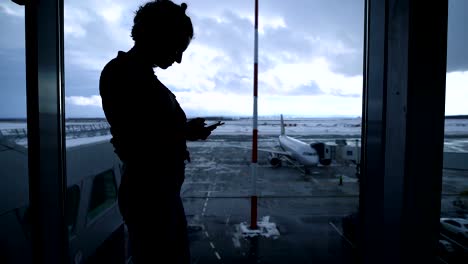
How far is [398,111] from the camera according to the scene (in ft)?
5.44

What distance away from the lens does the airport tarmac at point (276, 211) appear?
8273 mm

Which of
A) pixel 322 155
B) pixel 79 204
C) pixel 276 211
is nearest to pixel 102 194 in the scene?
pixel 79 204

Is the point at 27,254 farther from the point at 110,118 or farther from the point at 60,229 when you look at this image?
the point at 110,118

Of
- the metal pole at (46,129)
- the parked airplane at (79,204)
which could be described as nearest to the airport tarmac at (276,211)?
the parked airplane at (79,204)

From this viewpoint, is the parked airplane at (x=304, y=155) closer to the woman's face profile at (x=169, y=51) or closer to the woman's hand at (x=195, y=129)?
the woman's hand at (x=195, y=129)

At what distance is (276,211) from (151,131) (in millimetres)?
11407

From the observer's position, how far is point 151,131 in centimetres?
145

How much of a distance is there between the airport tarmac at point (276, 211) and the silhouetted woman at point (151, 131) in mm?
6682

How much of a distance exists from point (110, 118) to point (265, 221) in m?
10.0

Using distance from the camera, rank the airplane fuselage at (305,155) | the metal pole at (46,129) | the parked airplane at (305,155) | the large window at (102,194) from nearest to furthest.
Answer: the metal pole at (46,129), the large window at (102,194), the airplane fuselage at (305,155), the parked airplane at (305,155)

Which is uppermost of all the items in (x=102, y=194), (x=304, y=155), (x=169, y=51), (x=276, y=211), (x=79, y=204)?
(x=169, y=51)

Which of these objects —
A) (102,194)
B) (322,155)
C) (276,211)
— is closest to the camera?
(102,194)

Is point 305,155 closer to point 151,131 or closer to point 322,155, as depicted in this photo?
point 322,155

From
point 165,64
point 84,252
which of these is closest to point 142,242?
point 165,64
